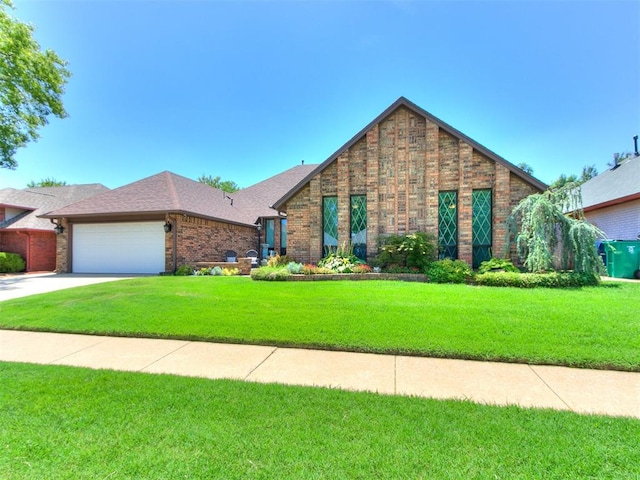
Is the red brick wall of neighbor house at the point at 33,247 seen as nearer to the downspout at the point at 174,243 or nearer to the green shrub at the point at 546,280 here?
the downspout at the point at 174,243

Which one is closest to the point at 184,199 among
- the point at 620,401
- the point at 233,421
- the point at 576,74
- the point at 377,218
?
the point at 377,218

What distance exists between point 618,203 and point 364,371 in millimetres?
15766

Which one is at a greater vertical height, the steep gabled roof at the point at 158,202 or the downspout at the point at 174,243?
the steep gabled roof at the point at 158,202

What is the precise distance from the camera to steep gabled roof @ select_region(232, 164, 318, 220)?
64.8 ft

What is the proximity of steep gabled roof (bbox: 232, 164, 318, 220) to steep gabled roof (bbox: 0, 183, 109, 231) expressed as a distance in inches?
453

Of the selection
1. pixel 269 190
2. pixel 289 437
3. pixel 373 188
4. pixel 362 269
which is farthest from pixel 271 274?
pixel 269 190

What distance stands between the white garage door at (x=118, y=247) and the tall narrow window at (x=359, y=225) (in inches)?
353

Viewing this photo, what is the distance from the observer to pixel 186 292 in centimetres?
795

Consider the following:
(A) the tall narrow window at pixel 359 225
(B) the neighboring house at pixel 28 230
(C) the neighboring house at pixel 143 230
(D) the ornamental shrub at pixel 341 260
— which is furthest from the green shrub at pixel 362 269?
(B) the neighboring house at pixel 28 230

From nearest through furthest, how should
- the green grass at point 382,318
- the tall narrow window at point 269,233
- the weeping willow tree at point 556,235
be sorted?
the green grass at point 382,318, the weeping willow tree at point 556,235, the tall narrow window at point 269,233

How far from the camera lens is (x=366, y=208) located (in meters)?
11.2

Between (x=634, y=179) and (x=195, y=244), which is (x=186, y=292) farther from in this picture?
(x=634, y=179)

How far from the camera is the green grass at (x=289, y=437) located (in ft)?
6.23

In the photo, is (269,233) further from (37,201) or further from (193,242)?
(37,201)
